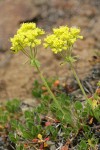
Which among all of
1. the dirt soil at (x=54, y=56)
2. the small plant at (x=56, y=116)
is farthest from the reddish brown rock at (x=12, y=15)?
the small plant at (x=56, y=116)

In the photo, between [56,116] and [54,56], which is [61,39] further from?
[54,56]

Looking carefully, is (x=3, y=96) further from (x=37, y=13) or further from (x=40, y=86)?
(x=37, y=13)

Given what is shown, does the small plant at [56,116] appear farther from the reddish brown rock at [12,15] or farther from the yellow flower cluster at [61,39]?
the reddish brown rock at [12,15]

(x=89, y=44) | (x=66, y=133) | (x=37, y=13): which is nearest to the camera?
(x=66, y=133)

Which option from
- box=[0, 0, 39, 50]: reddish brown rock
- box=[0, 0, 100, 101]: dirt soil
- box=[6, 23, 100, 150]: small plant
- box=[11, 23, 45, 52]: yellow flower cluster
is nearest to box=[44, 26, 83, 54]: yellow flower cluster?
box=[6, 23, 100, 150]: small plant

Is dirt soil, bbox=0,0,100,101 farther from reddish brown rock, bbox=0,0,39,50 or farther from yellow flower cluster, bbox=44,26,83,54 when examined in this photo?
yellow flower cluster, bbox=44,26,83,54

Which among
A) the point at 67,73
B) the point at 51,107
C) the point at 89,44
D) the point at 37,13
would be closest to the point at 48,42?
the point at 51,107
